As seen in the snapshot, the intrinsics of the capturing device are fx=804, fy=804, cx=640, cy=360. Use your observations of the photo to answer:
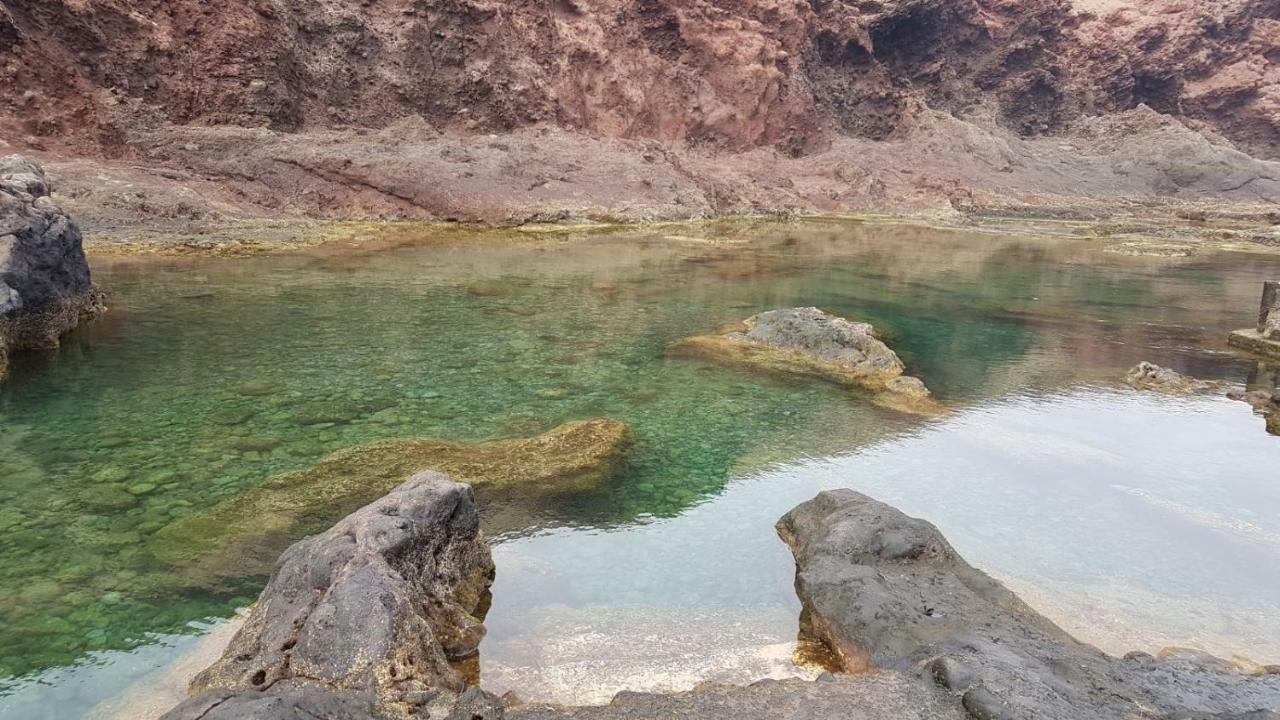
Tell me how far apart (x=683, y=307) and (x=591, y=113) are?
28063mm

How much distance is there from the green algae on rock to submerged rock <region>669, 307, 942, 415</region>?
409 centimetres

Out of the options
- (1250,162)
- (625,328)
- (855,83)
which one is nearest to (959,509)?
(625,328)

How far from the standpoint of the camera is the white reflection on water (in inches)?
219

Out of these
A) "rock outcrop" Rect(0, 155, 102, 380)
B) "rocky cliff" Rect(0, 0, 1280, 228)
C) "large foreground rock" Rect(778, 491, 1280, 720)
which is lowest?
"large foreground rock" Rect(778, 491, 1280, 720)

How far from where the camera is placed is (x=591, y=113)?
4288 centimetres

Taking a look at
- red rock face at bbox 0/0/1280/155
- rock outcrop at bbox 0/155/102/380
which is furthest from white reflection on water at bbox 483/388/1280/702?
red rock face at bbox 0/0/1280/155

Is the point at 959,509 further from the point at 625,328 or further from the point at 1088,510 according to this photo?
the point at 625,328

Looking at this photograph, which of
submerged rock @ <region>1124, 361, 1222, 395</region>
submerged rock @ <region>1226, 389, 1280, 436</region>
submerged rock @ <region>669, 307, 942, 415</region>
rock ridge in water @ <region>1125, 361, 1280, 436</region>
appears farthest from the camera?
submerged rock @ <region>1124, 361, 1222, 395</region>

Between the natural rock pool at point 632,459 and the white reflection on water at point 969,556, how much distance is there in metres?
0.03

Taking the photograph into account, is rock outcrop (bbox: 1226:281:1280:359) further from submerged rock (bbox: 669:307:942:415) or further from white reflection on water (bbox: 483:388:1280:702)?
submerged rock (bbox: 669:307:942:415)

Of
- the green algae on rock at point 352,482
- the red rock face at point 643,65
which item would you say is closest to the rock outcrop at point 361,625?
the green algae on rock at point 352,482

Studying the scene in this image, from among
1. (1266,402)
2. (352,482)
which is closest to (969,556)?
(352,482)

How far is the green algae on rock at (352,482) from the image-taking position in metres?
6.46

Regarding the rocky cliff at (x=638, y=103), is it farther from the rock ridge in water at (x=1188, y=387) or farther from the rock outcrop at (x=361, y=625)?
the rock outcrop at (x=361, y=625)
